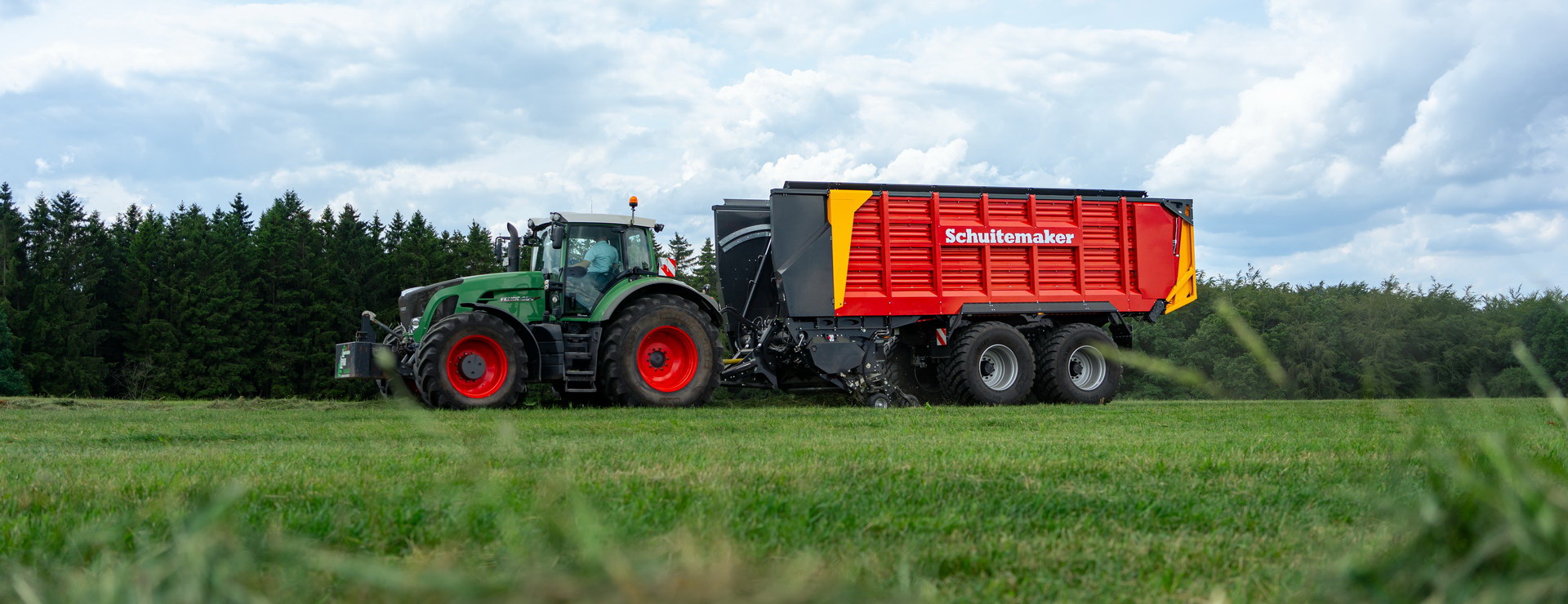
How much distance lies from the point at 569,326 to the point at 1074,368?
664 cm

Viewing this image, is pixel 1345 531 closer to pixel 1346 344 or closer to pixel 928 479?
pixel 928 479

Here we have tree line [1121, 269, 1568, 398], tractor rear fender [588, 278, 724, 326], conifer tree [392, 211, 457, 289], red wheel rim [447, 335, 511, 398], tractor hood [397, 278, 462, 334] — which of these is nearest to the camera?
red wheel rim [447, 335, 511, 398]

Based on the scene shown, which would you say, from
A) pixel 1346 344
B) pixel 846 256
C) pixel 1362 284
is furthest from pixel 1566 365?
pixel 846 256

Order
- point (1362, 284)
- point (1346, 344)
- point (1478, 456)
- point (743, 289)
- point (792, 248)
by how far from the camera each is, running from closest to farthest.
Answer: point (1478, 456) < point (792, 248) < point (743, 289) < point (1346, 344) < point (1362, 284)

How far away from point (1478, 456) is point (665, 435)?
17.3 feet

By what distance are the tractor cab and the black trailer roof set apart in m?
1.94

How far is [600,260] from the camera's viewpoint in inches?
508

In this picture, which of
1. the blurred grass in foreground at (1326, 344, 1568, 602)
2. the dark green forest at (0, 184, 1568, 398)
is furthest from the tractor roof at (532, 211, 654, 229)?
the dark green forest at (0, 184, 1568, 398)

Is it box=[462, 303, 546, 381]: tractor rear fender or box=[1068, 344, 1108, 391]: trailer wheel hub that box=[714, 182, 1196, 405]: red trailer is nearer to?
box=[1068, 344, 1108, 391]: trailer wheel hub

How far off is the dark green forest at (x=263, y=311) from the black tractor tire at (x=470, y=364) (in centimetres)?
2362

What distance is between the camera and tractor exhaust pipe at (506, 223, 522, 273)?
513 inches

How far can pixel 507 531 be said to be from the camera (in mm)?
1553

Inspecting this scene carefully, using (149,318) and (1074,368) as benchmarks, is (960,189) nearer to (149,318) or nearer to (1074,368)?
(1074,368)

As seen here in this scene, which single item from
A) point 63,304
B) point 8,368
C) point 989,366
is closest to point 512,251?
point 989,366
